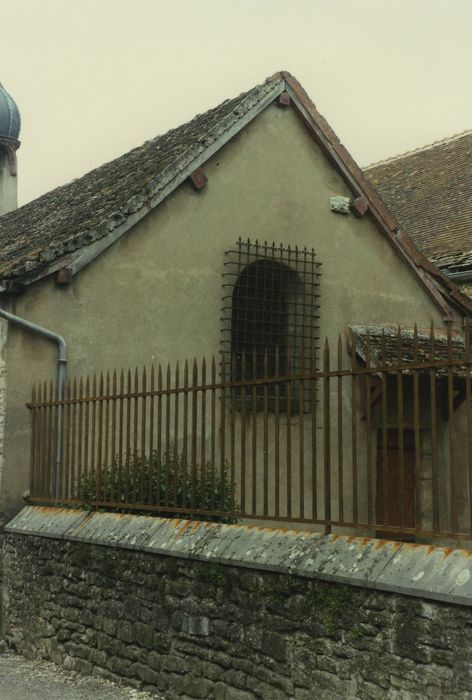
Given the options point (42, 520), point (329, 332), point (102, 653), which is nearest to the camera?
point (102, 653)

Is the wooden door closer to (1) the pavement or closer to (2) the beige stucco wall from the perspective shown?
(2) the beige stucco wall

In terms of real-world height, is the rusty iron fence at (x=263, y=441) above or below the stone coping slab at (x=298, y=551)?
above

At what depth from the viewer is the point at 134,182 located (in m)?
12.4

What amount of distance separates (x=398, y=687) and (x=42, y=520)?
16.2 feet

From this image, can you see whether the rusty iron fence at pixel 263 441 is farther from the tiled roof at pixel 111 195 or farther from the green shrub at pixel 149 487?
the tiled roof at pixel 111 195

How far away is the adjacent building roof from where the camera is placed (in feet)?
36.7

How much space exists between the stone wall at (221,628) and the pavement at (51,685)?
0.10 meters

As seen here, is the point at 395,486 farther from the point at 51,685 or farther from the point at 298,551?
the point at 298,551

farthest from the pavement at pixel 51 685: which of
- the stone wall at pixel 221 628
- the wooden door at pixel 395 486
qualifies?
the wooden door at pixel 395 486

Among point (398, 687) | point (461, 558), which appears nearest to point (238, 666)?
point (398, 687)

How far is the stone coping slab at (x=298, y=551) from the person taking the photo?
17.5ft

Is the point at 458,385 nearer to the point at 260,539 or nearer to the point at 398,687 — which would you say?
the point at 260,539

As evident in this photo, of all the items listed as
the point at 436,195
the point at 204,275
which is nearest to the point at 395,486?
the point at 204,275

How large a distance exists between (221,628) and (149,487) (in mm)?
1606
